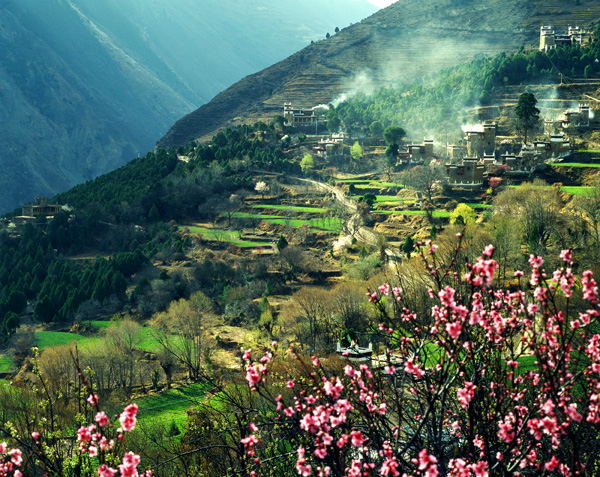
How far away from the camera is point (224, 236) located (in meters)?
62.6

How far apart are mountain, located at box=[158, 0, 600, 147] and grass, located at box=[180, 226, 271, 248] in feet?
130

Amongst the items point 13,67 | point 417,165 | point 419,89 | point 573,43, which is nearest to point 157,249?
point 417,165

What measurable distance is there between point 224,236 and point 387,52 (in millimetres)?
74209

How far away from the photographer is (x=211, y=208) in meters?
70.4

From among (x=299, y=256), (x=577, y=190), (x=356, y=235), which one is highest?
(x=577, y=190)

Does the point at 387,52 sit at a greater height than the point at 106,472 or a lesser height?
greater

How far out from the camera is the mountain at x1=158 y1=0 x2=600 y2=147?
358 feet

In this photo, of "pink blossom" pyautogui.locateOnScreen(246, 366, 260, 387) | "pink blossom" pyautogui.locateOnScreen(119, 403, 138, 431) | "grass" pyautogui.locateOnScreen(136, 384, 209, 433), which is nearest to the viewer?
"pink blossom" pyautogui.locateOnScreen(119, 403, 138, 431)

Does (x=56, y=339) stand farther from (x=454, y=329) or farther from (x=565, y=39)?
(x=565, y=39)

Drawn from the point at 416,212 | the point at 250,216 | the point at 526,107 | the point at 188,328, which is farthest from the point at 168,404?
the point at 526,107

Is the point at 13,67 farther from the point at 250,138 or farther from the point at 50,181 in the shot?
the point at 250,138

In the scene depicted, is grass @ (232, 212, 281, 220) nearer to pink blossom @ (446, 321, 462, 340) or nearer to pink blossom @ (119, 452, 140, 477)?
pink blossom @ (446, 321, 462, 340)

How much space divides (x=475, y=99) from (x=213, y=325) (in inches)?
1883

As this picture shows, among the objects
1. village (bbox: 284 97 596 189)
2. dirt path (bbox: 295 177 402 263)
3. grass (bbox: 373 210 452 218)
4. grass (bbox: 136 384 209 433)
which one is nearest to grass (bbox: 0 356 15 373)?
grass (bbox: 136 384 209 433)
